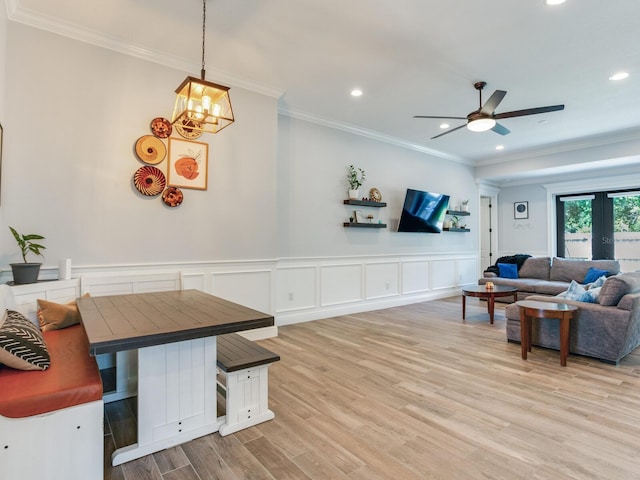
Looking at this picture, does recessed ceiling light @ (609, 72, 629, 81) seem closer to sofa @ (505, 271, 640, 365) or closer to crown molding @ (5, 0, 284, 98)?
sofa @ (505, 271, 640, 365)

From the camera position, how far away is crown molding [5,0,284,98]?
294 cm

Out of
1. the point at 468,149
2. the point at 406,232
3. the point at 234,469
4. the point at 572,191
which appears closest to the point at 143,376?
the point at 234,469

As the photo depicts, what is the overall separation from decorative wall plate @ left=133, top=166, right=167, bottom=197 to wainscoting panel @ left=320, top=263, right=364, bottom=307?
2.64 meters

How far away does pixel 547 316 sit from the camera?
135 inches

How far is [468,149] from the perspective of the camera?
7090 millimetres

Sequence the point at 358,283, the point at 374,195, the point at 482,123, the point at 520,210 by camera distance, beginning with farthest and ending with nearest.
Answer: the point at 520,210 → the point at 374,195 → the point at 358,283 → the point at 482,123

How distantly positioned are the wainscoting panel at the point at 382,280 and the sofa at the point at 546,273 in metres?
1.74

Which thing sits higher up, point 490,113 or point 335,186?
point 490,113

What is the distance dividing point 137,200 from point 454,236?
6.37m

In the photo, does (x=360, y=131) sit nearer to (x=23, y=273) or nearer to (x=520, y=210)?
(x=23, y=273)

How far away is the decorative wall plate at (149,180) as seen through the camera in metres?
3.46

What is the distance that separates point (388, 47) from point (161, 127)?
2397mm

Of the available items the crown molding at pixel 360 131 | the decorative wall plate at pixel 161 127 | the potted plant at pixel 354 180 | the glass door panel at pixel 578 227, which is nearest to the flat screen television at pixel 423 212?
the crown molding at pixel 360 131

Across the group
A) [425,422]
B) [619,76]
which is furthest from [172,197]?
[619,76]
